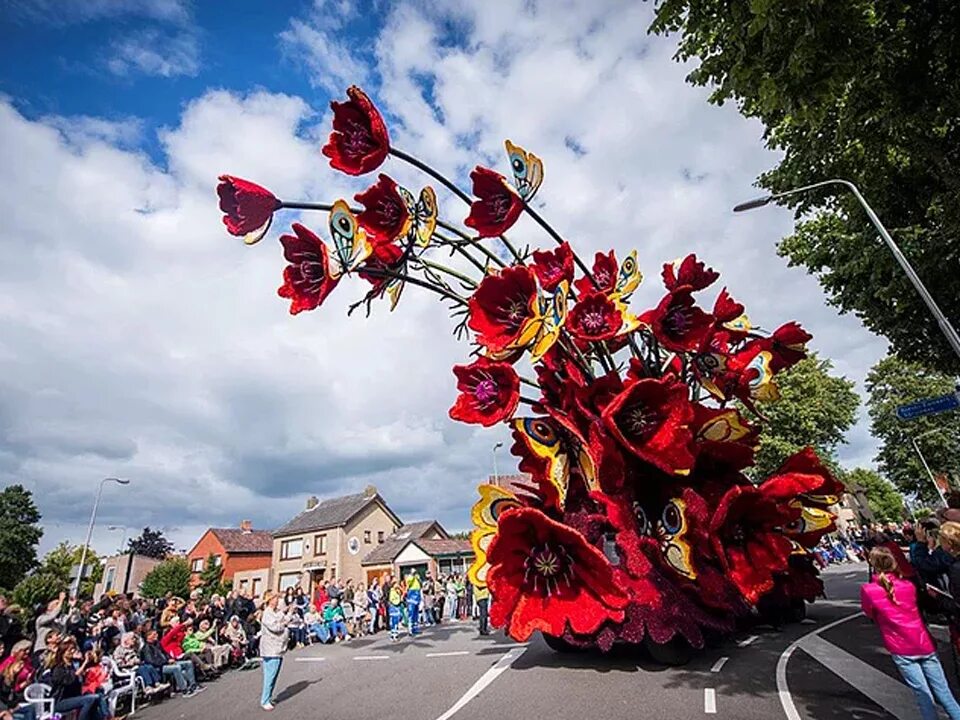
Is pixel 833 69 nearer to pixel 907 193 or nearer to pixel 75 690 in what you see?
pixel 907 193

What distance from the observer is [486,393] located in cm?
909

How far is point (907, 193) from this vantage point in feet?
38.4

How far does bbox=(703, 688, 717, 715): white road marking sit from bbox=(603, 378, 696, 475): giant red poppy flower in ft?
10.1

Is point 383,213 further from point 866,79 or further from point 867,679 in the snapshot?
point 867,679

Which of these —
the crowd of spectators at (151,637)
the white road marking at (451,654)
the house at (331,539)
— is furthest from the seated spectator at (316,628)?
the house at (331,539)

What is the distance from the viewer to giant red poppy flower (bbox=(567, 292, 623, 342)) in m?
9.46

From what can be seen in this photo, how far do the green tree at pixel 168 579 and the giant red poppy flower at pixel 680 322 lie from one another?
141 feet

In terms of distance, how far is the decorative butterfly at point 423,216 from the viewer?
385 inches

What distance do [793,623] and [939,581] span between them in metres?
5.33

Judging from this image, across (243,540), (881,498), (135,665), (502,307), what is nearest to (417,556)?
(243,540)

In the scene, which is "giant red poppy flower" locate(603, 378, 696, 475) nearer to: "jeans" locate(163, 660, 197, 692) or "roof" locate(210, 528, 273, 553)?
"jeans" locate(163, 660, 197, 692)

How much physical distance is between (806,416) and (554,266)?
2356cm

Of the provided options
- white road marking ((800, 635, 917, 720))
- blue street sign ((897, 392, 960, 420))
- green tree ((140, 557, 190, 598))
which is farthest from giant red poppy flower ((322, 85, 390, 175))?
green tree ((140, 557, 190, 598))

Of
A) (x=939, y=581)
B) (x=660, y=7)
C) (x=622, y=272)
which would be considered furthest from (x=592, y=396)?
(x=660, y=7)
